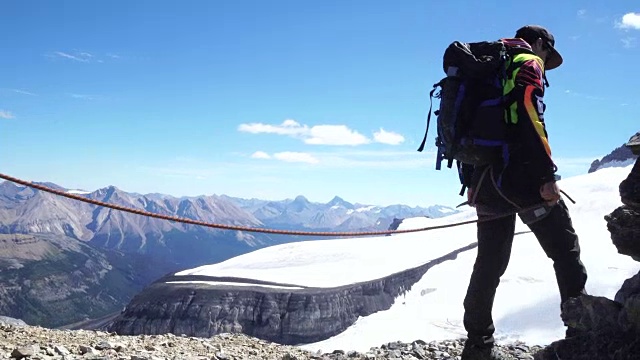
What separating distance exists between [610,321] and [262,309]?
85.6m

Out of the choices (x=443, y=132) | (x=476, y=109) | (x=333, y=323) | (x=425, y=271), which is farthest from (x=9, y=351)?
(x=425, y=271)

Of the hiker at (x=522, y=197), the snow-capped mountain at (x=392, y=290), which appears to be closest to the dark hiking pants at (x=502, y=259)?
the hiker at (x=522, y=197)

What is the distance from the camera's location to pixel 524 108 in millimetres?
5195

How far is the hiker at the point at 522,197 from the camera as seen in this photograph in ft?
17.1

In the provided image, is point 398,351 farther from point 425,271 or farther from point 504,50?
point 425,271

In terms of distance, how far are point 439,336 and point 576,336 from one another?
2447 inches

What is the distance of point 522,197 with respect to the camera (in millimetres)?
5438

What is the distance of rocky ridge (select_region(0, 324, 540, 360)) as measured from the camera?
6719 millimetres

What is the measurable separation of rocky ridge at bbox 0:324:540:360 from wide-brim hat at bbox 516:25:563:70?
527cm

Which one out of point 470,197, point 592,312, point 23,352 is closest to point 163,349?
point 23,352

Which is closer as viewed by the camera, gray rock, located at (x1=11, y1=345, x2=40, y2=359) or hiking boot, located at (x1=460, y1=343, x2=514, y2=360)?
hiking boot, located at (x1=460, y1=343, x2=514, y2=360)

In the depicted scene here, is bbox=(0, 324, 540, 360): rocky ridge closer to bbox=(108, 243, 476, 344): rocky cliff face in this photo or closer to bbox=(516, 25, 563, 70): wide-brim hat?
bbox=(516, 25, 563, 70): wide-brim hat

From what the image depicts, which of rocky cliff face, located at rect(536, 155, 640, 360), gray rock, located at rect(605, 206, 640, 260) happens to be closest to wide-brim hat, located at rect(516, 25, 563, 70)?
rocky cliff face, located at rect(536, 155, 640, 360)

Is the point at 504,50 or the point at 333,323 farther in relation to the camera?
the point at 333,323
